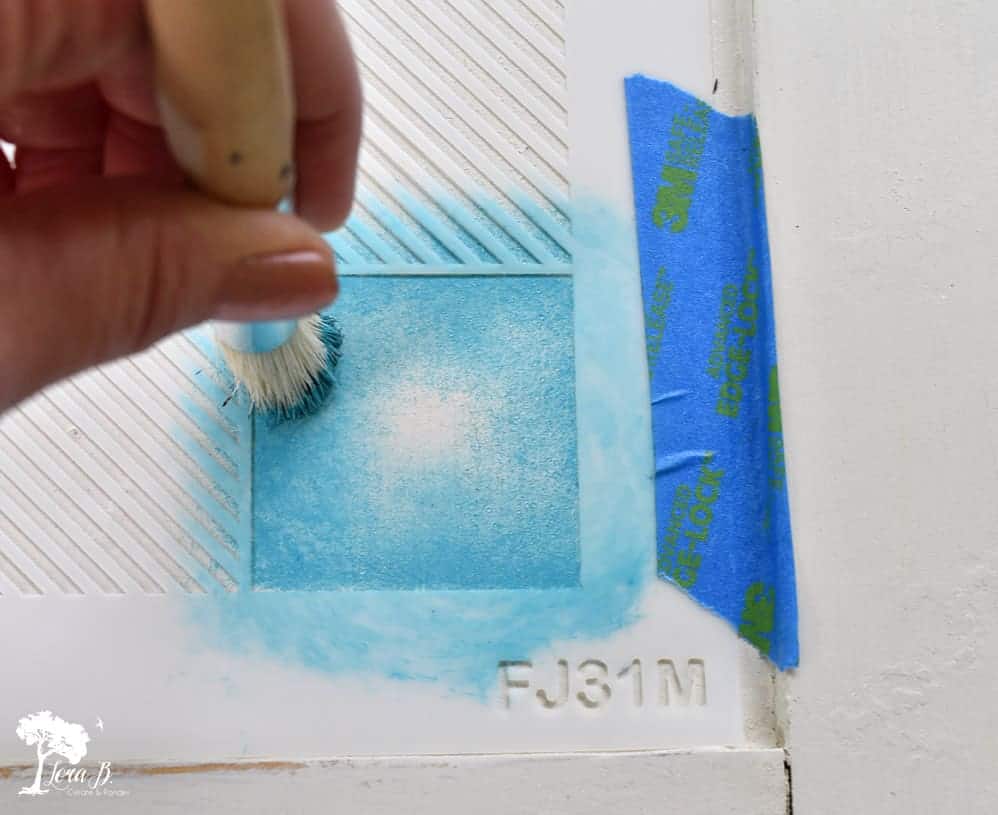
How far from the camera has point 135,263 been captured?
1.15 ft

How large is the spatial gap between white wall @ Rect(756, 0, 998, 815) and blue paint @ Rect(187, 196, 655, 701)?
11cm

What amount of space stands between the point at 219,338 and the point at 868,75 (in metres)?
0.52

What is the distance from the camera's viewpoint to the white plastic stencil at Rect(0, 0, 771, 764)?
64 cm

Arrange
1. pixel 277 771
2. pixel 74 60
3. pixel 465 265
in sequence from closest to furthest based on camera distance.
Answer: pixel 74 60 → pixel 277 771 → pixel 465 265

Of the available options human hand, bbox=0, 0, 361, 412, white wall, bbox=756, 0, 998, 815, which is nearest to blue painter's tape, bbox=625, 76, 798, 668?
white wall, bbox=756, 0, 998, 815

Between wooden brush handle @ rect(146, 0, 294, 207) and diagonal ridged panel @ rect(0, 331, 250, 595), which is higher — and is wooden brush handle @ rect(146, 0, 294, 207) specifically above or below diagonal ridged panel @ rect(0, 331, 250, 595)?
above

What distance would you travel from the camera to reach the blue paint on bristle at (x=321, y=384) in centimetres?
68

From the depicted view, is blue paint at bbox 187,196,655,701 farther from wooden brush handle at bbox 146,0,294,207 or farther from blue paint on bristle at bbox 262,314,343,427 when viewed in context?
wooden brush handle at bbox 146,0,294,207

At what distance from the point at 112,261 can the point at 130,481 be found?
0.36 meters

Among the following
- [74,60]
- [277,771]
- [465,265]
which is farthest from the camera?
[465,265]

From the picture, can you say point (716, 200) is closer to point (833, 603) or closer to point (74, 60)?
point (833, 603)

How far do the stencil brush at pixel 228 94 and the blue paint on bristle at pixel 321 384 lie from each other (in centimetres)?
32

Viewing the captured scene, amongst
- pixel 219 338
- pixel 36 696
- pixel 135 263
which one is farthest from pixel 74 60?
pixel 36 696

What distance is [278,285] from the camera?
0.37m
